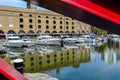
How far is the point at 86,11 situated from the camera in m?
2.08

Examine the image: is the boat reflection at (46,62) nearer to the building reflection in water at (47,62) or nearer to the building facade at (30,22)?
the building reflection in water at (47,62)

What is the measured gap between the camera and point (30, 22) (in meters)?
72.1

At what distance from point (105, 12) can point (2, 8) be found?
65574 millimetres

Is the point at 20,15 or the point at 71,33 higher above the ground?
the point at 20,15

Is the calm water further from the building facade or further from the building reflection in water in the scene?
the building facade

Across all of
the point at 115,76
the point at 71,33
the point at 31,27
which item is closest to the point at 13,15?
the point at 31,27

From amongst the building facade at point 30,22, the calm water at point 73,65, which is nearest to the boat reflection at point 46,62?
the calm water at point 73,65

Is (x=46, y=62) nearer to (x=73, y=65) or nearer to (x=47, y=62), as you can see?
(x=47, y=62)

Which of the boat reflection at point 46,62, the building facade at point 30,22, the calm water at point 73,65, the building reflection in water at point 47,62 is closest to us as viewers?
the calm water at point 73,65

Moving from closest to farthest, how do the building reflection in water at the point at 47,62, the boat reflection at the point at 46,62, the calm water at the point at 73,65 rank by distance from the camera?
1. the calm water at the point at 73,65
2. the building reflection in water at the point at 47,62
3. the boat reflection at the point at 46,62

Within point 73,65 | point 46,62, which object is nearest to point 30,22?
point 46,62

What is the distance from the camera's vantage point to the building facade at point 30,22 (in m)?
65.9

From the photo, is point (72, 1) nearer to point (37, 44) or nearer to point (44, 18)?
point (37, 44)

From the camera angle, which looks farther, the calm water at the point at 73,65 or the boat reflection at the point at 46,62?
the boat reflection at the point at 46,62
